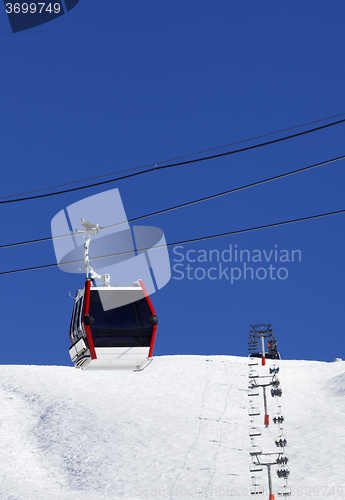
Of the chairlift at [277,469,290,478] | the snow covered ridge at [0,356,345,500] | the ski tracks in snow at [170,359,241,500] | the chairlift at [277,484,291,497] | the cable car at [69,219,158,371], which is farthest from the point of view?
the snow covered ridge at [0,356,345,500]

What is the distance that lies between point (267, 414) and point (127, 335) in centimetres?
2991

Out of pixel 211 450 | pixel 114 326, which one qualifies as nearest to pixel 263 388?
pixel 211 450

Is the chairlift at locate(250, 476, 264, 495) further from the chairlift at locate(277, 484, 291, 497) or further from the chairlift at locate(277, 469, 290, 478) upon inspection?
the chairlift at locate(277, 469, 290, 478)

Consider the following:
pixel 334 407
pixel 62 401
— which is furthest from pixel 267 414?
pixel 62 401

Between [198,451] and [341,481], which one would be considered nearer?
[341,481]

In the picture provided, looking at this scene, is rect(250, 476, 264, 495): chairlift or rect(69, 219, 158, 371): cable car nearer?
rect(69, 219, 158, 371): cable car

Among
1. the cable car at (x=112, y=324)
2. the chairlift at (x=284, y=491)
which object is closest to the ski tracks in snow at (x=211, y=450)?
the chairlift at (x=284, y=491)

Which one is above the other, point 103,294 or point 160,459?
point 103,294

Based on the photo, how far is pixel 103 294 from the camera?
12.4 metres

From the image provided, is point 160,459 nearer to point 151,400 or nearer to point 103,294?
point 151,400

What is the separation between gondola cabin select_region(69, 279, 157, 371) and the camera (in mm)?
12258

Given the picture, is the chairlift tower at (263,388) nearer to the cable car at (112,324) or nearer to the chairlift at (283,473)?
the chairlift at (283,473)

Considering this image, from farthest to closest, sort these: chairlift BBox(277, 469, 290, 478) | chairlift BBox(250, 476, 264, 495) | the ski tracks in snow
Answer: the ski tracks in snow
chairlift BBox(250, 476, 264, 495)
chairlift BBox(277, 469, 290, 478)

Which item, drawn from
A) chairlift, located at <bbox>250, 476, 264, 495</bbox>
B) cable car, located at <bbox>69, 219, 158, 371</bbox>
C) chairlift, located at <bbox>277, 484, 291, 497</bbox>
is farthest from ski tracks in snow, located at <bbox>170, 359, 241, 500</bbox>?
cable car, located at <bbox>69, 219, 158, 371</bbox>
